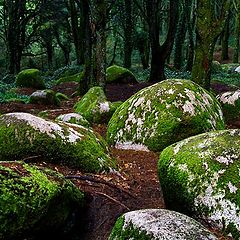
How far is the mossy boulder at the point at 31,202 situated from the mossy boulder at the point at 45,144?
100 cm

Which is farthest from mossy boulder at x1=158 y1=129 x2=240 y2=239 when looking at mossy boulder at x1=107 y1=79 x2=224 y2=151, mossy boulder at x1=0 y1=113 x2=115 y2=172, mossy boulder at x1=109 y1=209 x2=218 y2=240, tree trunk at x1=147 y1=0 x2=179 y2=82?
tree trunk at x1=147 y1=0 x2=179 y2=82

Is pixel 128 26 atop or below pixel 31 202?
atop

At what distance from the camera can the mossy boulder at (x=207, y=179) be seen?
363 centimetres

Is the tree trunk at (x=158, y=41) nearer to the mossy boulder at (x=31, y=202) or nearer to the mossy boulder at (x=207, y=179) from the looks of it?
the mossy boulder at (x=207, y=179)

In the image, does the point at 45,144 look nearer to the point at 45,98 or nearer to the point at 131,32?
the point at 45,98

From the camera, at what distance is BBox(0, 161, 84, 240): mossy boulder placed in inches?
116

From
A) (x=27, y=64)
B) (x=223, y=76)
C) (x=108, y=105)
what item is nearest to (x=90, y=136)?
(x=108, y=105)

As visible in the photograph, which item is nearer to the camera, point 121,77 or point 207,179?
point 207,179

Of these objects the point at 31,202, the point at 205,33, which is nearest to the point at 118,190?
the point at 31,202

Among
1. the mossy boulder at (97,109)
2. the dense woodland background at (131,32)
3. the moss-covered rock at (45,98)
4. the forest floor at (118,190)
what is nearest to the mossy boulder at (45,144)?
the forest floor at (118,190)

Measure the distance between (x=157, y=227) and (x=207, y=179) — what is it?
1.11m

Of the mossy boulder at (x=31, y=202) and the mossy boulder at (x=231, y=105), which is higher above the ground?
the mossy boulder at (x=31, y=202)

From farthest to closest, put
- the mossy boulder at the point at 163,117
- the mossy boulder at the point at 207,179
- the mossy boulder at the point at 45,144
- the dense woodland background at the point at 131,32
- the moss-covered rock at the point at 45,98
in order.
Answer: the moss-covered rock at the point at 45,98, the dense woodland background at the point at 131,32, the mossy boulder at the point at 163,117, the mossy boulder at the point at 45,144, the mossy boulder at the point at 207,179

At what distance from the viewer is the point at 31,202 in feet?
10.1
